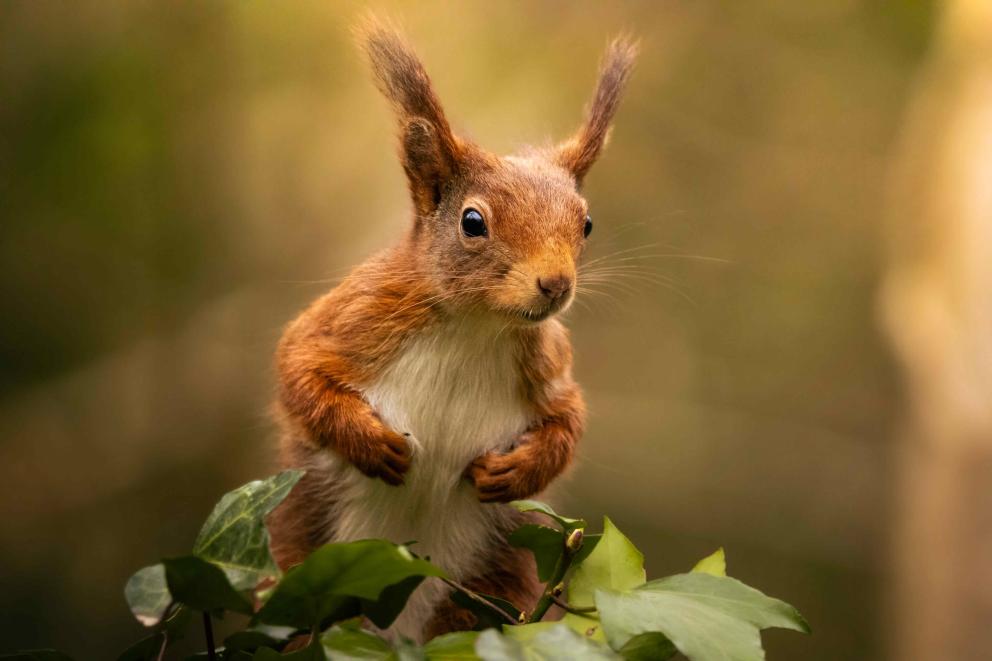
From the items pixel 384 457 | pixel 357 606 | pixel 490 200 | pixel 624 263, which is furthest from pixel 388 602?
pixel 624 263

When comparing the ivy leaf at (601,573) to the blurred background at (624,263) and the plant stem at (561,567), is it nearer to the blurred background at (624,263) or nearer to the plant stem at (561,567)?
the plant stem at (561,567)

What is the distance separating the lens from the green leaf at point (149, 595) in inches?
24.6

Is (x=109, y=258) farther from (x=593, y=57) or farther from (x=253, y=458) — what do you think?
(x=593, y=57)

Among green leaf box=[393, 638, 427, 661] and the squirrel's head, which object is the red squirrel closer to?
the squirrel's head

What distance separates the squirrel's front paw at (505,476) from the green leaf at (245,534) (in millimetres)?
400

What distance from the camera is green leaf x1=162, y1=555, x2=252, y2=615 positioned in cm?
57

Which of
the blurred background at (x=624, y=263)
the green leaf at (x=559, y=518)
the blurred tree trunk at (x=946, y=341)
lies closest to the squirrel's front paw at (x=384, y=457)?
the green leaf at (x=559, y=518)

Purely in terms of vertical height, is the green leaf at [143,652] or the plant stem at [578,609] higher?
the plant stem at [578,609]

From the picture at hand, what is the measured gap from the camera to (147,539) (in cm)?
216

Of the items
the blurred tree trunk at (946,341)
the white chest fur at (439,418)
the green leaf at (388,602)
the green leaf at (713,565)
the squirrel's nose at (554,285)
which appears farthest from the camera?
the blurred tree trunk at (946,341)

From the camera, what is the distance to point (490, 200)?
1032mm

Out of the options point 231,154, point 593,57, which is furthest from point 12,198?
point 593,57

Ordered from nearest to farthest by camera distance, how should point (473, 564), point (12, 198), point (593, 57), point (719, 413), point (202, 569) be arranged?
point (202, 569) < point (473, 564) < point (12, 198) < point (593, 57) < point (719, 413)

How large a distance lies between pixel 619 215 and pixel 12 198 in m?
1.19
